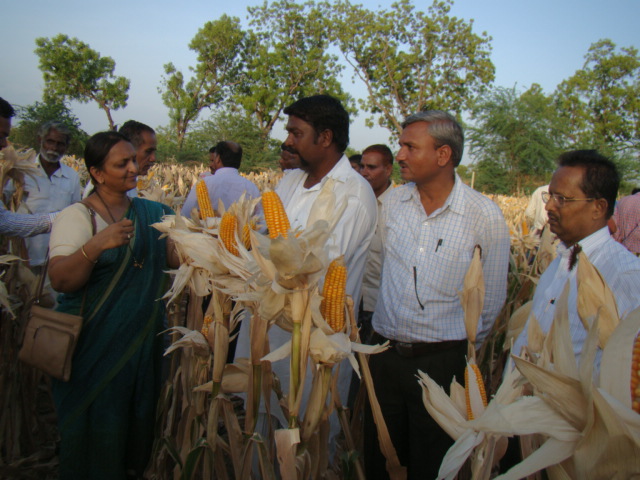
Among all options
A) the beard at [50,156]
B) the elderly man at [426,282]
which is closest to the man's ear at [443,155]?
the elderly man at [426,282]

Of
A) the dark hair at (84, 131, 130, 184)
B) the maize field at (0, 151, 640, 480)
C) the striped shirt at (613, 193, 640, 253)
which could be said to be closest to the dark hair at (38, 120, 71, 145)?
the dark hair at (84, 131, 130, 184)

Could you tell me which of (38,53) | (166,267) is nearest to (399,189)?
(166,267)

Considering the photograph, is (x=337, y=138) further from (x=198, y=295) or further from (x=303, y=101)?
(x=198, y=295)

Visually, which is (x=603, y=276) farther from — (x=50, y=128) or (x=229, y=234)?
(x=50, y=128)

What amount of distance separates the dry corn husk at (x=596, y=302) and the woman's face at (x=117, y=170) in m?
1.89

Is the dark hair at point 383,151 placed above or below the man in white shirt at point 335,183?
above

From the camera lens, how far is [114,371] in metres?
1.99

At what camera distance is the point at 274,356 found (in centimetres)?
118

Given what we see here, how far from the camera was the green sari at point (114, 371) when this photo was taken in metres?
1.93

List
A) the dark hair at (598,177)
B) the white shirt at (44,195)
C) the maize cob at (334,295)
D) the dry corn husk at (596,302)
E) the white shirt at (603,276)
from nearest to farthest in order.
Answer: the dry corn husk at (596,302)
the maize cob at (334,295)
the white shirt at (603,276)
the dark hair at (598,177)
the white shirt at (44,195)

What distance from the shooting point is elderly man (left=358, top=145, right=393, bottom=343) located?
8.73 ft

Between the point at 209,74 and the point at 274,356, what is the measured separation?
4289cm

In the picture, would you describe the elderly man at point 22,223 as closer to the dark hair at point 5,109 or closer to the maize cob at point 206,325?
the dark hair at point 5,109

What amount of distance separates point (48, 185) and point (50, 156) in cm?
26
